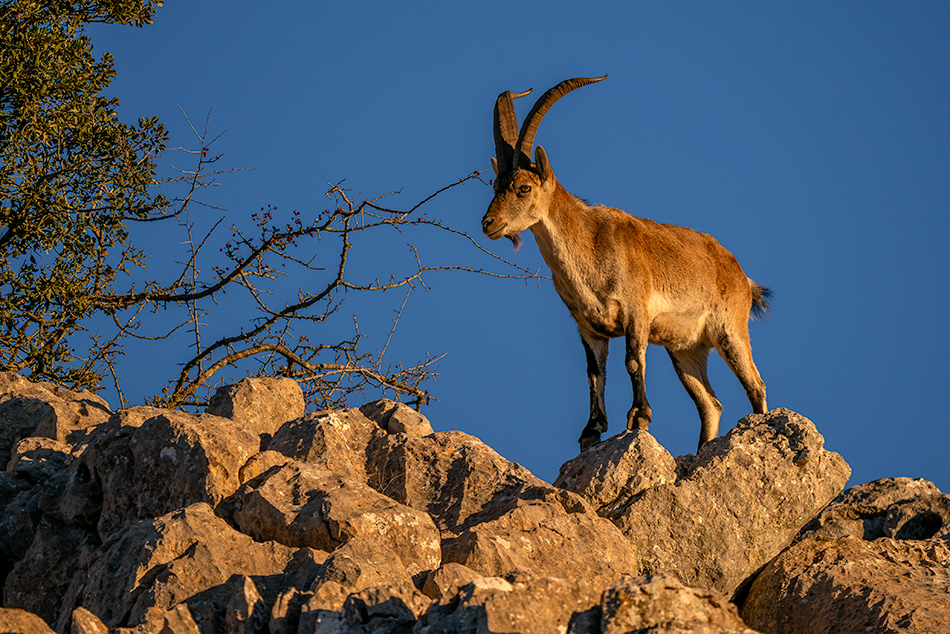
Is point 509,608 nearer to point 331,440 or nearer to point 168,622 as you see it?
point 168,622

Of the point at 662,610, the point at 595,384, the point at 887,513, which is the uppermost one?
the point at 595,384

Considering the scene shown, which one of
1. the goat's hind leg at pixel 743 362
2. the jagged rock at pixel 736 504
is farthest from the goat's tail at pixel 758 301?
the jagged rock at pixel 736 504

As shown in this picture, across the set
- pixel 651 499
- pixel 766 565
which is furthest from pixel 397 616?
pixel 766 565

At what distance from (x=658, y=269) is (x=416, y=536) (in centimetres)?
593

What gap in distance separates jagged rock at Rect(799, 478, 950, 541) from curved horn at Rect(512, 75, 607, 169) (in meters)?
4.82

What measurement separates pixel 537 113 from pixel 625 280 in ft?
6.16

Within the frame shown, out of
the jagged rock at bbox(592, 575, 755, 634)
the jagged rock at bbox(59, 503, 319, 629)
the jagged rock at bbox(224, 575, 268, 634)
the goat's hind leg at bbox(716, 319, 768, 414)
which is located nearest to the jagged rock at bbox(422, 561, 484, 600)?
the jagged rock at bbox(59, 503, 319, 629)

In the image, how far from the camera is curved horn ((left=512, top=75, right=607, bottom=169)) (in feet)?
31.9

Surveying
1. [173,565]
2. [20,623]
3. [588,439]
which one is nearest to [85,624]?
[20,623]

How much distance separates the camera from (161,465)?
16.5 feet

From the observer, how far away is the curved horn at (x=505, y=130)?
32.8 feet

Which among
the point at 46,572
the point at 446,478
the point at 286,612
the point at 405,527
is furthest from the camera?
the point at 446,478

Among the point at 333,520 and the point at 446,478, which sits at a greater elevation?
the point at 446,478

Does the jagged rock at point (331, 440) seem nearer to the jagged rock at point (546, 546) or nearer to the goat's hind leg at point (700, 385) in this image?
the jagged rock at point (546, 546)
